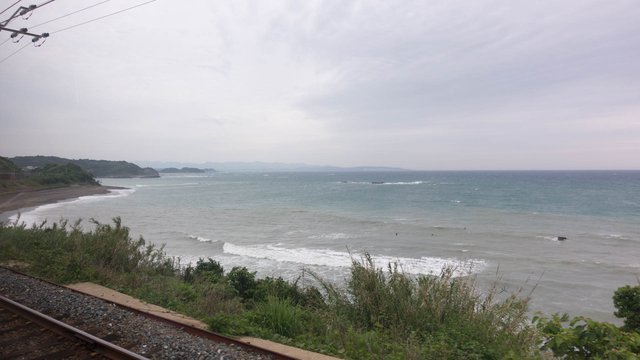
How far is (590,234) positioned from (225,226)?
2910 cm

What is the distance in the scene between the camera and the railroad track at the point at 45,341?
5023 millimetres

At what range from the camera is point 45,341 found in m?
5.48

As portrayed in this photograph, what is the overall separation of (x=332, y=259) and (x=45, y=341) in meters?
15.5

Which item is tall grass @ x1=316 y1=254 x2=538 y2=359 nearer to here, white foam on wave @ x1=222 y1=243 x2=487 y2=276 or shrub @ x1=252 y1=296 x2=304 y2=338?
shrub @ x1=252 y1=296 x2=304 y2=338

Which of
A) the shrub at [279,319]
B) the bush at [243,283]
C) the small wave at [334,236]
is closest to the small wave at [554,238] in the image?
the small wave at [334,236]

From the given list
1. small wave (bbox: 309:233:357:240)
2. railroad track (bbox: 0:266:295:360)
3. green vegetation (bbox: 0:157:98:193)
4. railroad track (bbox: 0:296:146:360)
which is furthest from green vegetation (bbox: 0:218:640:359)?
green vegetation (bbox: 0:157:98:193)

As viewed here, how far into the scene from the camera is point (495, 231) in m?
30.4

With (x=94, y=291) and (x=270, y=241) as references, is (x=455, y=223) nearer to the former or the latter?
(x=270, y=241)

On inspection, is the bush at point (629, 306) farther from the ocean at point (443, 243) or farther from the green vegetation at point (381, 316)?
the ocean at point (443, 243)

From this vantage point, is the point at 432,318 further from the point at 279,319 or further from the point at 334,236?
the point at 334,236

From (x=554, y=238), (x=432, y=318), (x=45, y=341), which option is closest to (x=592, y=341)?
(x=432, y=318)

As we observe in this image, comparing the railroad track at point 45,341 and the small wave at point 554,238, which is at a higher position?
the railroad track at point 45,341

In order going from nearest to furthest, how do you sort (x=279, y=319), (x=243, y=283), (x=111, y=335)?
(x=111, y=335) < (x=279, y=319) < (x=243, y=283)

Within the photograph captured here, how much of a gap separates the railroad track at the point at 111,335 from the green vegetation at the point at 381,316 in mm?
570
